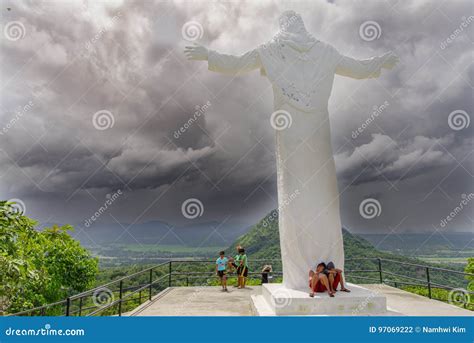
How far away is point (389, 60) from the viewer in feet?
25.4

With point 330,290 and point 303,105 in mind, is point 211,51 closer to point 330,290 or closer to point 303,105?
point 303,105

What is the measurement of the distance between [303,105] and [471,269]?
1114cm

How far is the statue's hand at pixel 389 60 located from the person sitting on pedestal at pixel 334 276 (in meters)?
4.69

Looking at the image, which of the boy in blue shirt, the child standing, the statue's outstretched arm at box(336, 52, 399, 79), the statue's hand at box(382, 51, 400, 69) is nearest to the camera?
the statue's outstretched arm at box(336, 52, 399, 79)

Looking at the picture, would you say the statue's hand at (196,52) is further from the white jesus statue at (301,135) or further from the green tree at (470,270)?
the green tree at (470,270)

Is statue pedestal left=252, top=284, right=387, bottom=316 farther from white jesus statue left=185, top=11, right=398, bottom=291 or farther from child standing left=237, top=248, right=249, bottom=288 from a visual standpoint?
child standing left=237, top=248, right=249, bottom=288

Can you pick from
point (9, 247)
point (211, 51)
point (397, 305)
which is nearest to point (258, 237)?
point (397, 305)

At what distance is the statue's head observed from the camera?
752 centimetres

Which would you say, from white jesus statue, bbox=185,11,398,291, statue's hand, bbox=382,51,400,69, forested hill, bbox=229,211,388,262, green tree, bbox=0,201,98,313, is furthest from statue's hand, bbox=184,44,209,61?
forested hill, bbox=229,211,388,262

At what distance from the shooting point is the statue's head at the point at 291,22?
7.52m

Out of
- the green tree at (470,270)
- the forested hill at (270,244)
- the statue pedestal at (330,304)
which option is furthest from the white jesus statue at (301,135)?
the forested hill at (270,244)

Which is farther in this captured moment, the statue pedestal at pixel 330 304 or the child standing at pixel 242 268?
the child standing at pixel 242 268

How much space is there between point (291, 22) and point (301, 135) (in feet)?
8.66

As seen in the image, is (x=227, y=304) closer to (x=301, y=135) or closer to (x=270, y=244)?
(x=301, y=135)
